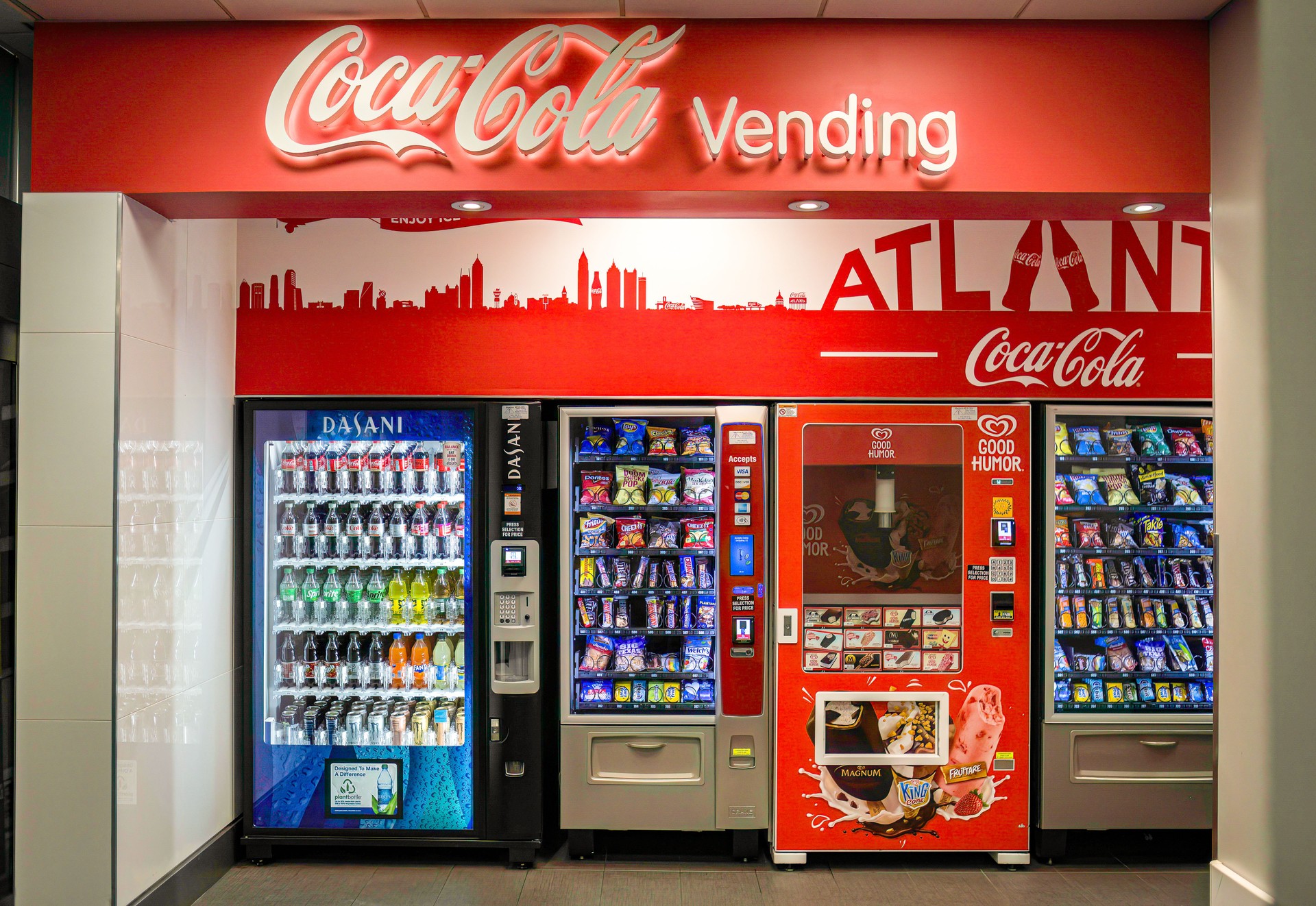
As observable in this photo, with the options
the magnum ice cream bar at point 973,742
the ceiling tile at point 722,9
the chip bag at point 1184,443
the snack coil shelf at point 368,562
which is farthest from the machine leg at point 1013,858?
the ceiling tile at point 722,9

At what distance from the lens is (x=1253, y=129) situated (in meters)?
2.12

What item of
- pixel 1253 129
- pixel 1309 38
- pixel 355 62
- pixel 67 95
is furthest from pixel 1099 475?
pixel 67 95

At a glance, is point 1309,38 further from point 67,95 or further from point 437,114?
point 67,95

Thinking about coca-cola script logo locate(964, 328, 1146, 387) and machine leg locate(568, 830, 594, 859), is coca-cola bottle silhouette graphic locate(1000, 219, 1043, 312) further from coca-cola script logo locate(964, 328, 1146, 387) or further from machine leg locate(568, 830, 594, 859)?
machine leg locate(568, 830, 594, 859)

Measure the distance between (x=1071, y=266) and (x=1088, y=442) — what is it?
813mm

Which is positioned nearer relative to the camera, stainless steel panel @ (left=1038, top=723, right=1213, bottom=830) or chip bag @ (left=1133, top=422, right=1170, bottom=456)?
stainless steel panel @ (left=1038, top=723, right=1213, bottom=830)

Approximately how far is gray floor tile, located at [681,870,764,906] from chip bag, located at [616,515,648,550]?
143cm

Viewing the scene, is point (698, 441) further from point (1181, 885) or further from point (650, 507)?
point (1181, 885)

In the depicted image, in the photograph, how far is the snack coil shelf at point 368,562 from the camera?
3598mm

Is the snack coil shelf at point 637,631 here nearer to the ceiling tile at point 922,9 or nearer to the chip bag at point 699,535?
the chip bag at point 699,535

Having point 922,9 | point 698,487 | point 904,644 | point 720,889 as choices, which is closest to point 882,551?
point 904,644

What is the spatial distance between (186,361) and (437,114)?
1.49m

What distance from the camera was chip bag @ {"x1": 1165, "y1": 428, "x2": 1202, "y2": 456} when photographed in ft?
12.1

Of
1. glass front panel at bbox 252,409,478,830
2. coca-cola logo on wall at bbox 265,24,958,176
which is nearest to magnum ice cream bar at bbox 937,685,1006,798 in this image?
glass front panel at bbox 252,409,478,830
